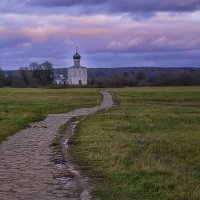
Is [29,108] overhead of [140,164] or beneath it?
beneath

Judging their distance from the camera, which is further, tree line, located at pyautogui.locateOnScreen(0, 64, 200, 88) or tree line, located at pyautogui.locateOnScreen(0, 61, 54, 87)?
tree line, located at pyautogui.locateOnScreen(0, 61, 54, 87)

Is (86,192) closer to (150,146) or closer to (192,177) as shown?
(192,177)

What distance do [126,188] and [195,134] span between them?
12.1 meters

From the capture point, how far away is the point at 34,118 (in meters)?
33.1

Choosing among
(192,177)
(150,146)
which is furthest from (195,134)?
(192,177)

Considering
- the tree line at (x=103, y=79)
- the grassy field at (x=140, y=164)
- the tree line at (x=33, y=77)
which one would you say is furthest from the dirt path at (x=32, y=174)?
the tree line at (x=33, y=77)

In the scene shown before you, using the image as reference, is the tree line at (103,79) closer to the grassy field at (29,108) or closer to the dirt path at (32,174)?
the grassy field at (29,108)

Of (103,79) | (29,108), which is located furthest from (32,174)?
(103,79)

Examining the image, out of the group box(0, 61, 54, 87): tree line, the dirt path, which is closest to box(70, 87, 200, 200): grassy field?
the dirt path

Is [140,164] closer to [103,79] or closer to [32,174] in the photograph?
[32,174]

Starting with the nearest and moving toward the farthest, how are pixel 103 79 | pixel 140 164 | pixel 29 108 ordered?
pixel 140 164 < pixel 29 108 < pixel 103 79

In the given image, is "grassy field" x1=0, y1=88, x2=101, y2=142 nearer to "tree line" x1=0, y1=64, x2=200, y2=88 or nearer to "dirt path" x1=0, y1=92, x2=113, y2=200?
"dirt path" x1=0, y1=92, x2=113, y2=200

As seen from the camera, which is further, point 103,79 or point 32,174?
point 103,79

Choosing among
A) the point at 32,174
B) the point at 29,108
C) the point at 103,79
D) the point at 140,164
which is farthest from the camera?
the point at 103,79
